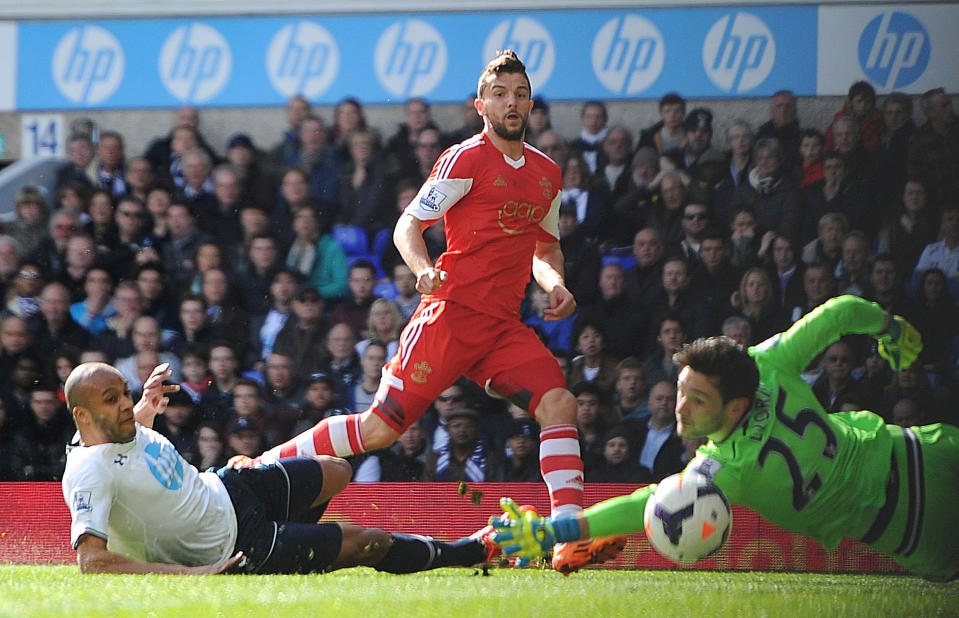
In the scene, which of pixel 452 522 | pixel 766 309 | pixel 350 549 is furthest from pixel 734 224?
pixel 350 549

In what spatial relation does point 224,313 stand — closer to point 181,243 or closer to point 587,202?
point 181,243

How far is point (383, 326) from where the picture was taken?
7.82m

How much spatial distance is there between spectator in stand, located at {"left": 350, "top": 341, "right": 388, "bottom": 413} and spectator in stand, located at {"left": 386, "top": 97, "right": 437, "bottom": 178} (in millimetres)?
1182

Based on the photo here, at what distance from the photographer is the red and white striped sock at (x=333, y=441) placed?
18.4ft

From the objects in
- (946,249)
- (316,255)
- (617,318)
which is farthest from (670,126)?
(316,255)

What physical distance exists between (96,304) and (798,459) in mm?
5342

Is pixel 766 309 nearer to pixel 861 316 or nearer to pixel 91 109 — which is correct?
pixel 861 316

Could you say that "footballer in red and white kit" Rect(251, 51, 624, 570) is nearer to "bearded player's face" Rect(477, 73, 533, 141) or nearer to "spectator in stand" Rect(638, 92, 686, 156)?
"bearded player's face" Rect(477, 73, 533, 141)

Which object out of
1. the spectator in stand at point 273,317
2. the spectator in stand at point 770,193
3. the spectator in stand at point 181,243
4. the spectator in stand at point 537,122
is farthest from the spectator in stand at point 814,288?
the spectator in stand at point 181,243

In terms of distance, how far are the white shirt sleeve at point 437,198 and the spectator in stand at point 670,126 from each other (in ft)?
8.59

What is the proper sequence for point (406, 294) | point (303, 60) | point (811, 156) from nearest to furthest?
1. point (811, 156)
2. point (406, 294)
3. point (303, 60)

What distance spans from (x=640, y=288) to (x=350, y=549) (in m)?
3.31

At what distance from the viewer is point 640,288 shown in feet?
25.1

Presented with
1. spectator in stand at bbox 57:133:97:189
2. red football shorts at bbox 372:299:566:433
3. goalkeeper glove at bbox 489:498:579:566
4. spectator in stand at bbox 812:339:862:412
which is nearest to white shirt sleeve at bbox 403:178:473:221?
red football shorts at bbox 372:299:566:433
